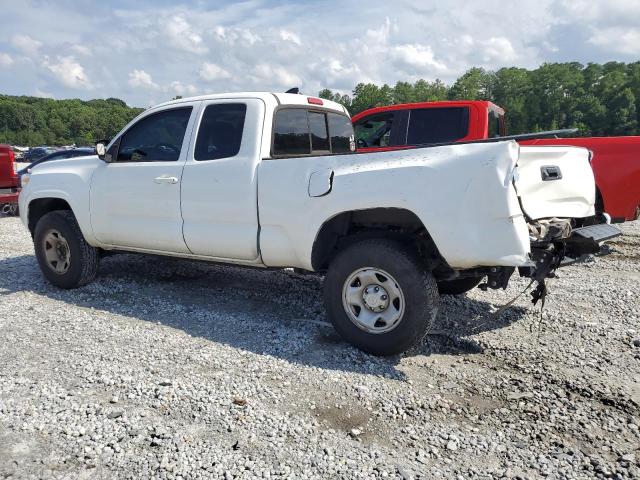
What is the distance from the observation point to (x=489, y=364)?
3834mm

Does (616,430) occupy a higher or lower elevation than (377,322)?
lower

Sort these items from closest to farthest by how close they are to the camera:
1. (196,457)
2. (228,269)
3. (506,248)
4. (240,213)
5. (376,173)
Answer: (196,457)
(506,248)
(376,173)
(240,213)
(228,269)

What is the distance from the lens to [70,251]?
18.5ft

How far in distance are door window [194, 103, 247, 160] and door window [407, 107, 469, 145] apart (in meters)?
4.30

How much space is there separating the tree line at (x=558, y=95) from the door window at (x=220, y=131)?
173ft

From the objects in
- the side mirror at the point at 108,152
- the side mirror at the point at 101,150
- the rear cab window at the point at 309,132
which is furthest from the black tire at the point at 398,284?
the side mirror at the point at 101,150

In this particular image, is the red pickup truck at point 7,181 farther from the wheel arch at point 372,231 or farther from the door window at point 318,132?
the wheel arch at point 372,231

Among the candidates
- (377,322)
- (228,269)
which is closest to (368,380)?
(377,322)

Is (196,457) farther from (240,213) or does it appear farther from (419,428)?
(240,213)

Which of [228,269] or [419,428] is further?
[228,269]

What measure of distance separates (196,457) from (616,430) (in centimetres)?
233

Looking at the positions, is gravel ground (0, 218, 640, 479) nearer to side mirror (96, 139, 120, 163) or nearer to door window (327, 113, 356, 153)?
side mirror (96, 139, 120, 163)

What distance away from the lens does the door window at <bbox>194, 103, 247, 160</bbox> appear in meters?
4.57

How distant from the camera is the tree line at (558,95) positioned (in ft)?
186
